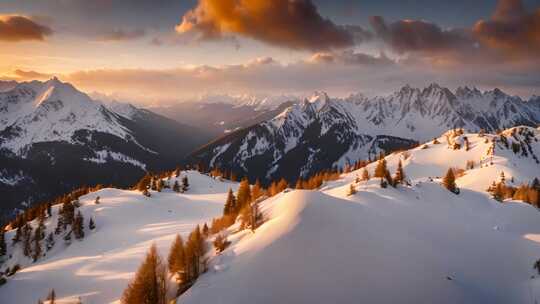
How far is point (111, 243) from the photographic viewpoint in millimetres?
86250

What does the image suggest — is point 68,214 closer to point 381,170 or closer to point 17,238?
point 17,238

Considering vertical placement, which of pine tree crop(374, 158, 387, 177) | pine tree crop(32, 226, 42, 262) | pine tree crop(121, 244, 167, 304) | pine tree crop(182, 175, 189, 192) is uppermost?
pine tree crop(374, 158, 387, 177)

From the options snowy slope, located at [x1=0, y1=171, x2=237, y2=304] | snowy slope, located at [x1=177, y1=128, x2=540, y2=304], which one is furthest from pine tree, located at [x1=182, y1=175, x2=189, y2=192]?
snowy slope, located at [x1=177, y1=128, x2=540, y2=304]

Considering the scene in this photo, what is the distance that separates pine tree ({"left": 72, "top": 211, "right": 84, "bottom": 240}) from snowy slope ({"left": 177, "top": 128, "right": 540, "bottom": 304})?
80547 mm

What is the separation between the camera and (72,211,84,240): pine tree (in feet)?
341

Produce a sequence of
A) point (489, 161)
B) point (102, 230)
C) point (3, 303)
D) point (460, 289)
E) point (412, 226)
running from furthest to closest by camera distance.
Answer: point (489, 161)
point (102, 230)
point (3, 303)
point (412, 226)
point (460, 289)

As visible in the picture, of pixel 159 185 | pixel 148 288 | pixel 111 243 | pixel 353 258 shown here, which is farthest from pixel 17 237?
pixel 353 258

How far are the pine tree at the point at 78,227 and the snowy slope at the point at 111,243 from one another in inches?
71.7

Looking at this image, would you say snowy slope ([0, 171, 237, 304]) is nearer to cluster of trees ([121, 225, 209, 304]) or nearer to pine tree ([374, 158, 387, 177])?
cluster of trees ([121, 225, 209, 304])

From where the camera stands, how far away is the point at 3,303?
56469 mm

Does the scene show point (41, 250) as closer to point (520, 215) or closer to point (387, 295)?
point (387, 295)

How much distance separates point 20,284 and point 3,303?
17.8 ft

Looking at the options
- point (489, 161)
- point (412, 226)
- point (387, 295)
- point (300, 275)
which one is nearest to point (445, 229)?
point (412, 226)

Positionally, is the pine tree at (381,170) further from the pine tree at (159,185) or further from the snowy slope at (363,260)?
the pine tree at (159,185)
